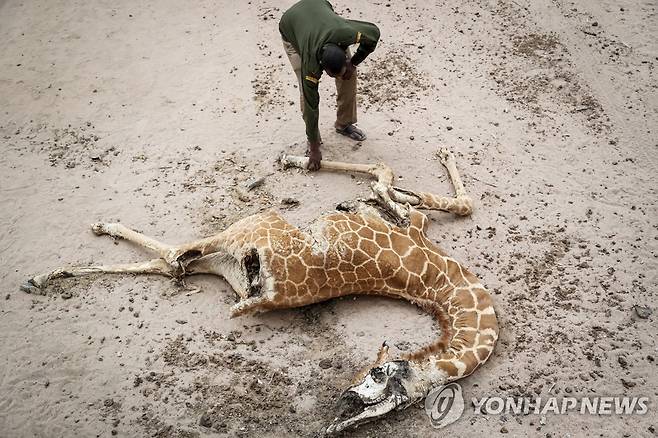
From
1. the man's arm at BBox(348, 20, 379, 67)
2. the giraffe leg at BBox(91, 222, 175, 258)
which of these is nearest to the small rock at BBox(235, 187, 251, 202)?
the giraffe leg at BBox(91, 222, 175, 258)

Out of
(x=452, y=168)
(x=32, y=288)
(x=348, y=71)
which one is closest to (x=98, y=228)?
(x=32, y=288)

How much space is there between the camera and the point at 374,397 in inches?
152

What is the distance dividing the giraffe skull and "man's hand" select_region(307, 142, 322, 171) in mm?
2505

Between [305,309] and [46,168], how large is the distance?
3531mm

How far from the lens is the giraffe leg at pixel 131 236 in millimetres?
5008

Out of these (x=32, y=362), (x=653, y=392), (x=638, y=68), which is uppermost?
(x=638, y=68)

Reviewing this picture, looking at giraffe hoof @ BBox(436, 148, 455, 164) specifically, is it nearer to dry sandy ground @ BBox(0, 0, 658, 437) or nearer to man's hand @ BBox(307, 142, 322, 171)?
dry sandy ground @ BBox(0, 0, 658, 437)

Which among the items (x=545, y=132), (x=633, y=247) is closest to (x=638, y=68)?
(x=545, y=132)

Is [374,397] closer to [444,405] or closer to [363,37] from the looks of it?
[444,405]

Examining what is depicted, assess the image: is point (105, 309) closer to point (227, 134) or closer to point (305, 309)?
point (305, 309)

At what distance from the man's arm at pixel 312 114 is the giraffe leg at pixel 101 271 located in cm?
181

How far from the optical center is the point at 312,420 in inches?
159

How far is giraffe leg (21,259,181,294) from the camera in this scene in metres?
4.94

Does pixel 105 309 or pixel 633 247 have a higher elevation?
pixel 633 247
